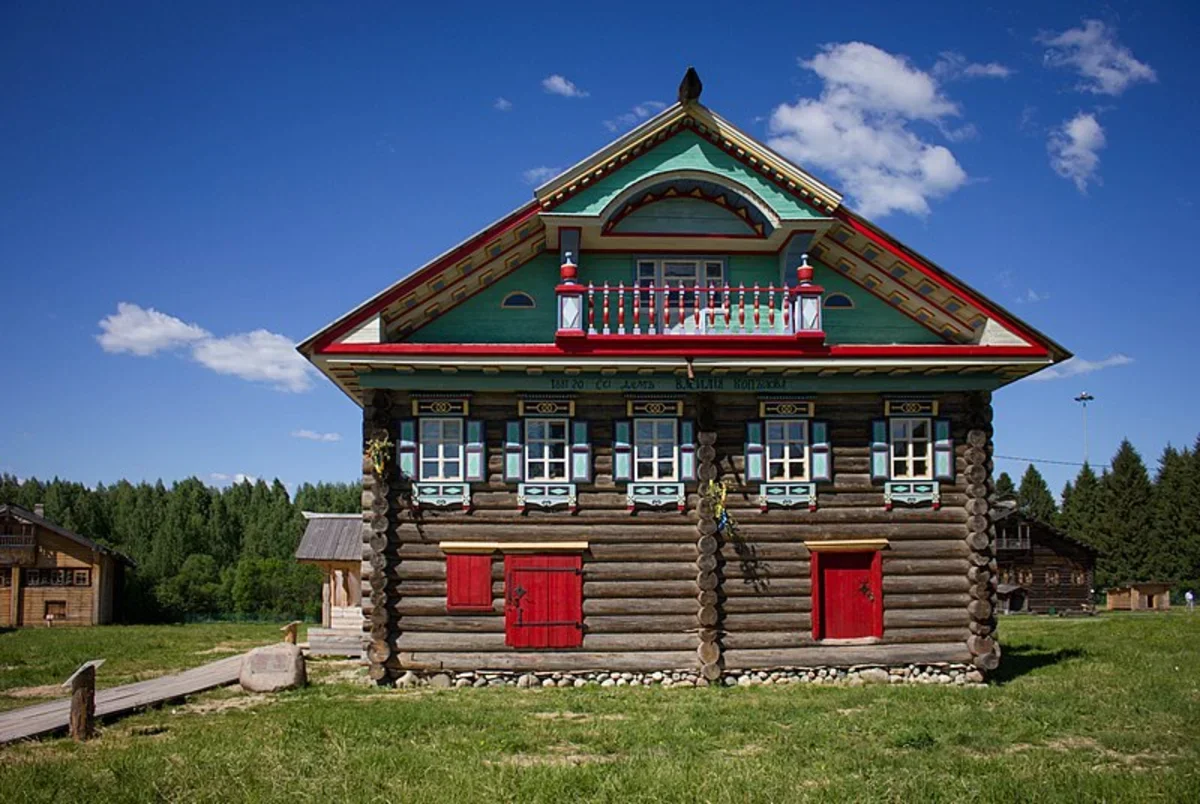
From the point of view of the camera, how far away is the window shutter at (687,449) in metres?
21.4

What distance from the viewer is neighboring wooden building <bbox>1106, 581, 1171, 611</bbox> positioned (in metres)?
66.9

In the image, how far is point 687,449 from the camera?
21438 millimetres

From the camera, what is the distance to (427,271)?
2103 centimetres

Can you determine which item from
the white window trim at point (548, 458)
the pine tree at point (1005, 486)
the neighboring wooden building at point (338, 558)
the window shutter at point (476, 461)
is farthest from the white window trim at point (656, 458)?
the pine tree at point (1005, 486)

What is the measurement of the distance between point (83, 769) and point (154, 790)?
182 centimetres

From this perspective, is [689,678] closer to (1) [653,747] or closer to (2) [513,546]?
(2) [513,546]

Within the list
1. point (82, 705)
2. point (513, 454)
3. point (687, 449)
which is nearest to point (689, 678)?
point (687, 449)

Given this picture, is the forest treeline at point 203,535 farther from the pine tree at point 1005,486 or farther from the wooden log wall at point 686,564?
the pine tree at point 1005,486

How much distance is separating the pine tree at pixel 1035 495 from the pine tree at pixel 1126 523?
1545cm

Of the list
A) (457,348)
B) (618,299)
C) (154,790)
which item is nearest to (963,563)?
(618,299)

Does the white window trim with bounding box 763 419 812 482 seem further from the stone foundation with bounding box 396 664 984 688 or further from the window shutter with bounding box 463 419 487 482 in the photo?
the window shutter with bounding box 463 419 487 482

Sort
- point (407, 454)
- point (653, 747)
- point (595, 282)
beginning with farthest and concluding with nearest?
1. point (595, 282)
2. point (407, 454)
3. point (653, 747)

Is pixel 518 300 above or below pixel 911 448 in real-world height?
above

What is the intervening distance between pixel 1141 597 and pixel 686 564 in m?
58.4
